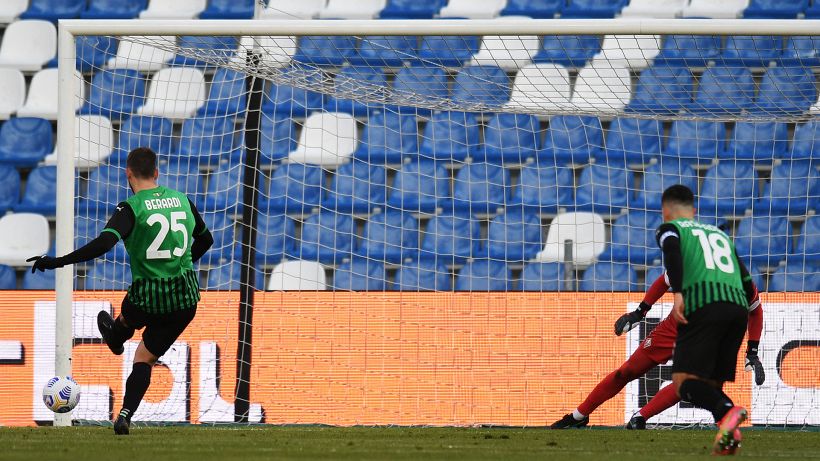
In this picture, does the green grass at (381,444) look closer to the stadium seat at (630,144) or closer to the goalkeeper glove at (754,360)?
the goalkeeper glove at (754,360)

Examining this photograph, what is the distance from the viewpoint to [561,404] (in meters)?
8.96

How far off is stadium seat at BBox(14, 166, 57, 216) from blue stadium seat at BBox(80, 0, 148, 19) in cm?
223

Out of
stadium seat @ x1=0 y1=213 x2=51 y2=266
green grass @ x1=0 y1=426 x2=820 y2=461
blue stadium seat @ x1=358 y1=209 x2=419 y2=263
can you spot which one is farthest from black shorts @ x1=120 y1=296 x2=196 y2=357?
stadium seat @ x1=0 y1=213 x2=51 y2=266

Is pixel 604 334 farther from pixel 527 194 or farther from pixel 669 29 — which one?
pixel 527 194

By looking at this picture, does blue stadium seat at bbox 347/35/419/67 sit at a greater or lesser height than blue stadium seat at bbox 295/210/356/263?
greater

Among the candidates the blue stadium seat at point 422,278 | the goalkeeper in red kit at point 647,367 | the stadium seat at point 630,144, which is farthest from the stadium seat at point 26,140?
the goalkeeper in red kit at point 647,367

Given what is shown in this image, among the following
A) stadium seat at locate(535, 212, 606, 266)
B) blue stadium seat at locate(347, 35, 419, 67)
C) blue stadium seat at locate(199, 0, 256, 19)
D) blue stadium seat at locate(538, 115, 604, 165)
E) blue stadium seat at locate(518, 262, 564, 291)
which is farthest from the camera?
blue stadium seat at locate(199, 0, 256, 19)

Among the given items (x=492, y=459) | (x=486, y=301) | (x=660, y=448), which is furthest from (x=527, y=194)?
(x=492, y=459)

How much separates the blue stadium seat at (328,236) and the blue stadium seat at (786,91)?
4.13 meters

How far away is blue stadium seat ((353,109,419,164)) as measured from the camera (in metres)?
12.3

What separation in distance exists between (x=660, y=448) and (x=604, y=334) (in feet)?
9.79

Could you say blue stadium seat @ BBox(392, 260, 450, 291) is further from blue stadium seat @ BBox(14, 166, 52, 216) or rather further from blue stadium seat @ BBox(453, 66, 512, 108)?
blue stadium seat @ BBox(14, 166, 52, 216)

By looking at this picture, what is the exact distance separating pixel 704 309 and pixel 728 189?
693 cm

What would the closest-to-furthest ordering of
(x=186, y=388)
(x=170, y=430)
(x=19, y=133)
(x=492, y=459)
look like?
1. (x=492, y=459)
2. (x=170, y=430)
3. (x=186, y=388)
4. (x=19, y=133)
